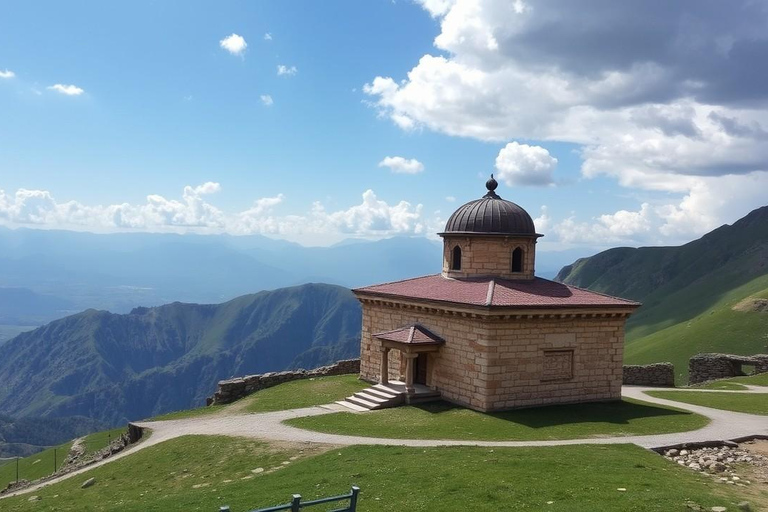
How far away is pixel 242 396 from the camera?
3634cm

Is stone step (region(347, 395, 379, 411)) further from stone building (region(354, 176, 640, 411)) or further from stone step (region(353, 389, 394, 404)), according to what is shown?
stone building (region(354, 176, 640, 411))

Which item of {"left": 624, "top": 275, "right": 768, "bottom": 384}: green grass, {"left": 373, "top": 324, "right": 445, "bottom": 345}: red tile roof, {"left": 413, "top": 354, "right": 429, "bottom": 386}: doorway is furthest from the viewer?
{"left": 624, "top": 275, "right": 768, "bottom": 384}: green grass

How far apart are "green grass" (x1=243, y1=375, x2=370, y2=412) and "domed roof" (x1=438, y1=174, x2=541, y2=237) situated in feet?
35.1

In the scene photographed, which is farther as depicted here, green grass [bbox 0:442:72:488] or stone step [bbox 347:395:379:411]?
green grass [bbox 0:442:72:488]

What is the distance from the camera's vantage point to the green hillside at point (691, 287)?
5984 cm

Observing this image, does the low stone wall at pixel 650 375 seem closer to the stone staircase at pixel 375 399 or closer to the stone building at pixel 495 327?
the stone building at pixel 495 327

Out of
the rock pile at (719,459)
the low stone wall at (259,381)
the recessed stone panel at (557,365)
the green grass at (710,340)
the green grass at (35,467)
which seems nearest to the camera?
the rock pile at (719,459)

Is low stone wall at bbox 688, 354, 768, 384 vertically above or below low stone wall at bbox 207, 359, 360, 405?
above

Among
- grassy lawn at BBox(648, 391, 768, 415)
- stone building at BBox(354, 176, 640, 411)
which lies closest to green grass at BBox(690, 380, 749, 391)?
grassy lawn at BBox(648, 391, 768, 415)

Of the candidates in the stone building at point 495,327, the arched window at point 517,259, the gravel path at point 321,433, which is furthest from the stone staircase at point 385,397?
the arched window at point 517,259

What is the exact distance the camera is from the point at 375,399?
29.5 meters

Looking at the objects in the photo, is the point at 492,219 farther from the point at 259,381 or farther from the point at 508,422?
the point at 259,381

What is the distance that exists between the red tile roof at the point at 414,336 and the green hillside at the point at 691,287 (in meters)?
33.4

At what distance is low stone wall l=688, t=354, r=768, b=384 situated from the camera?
47.0 meters
